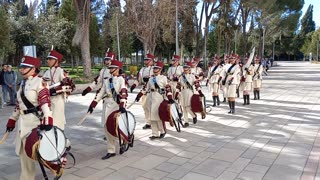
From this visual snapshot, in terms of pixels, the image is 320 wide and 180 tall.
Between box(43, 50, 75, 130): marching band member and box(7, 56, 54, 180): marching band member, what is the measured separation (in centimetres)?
162

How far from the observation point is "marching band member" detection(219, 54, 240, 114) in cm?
995

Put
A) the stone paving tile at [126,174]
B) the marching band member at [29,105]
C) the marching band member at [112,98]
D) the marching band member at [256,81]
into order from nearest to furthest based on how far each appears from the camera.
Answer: the marching band member at [29,105] < the stone paving tile at [126,174] < the marching band member at [112,98] < the marching band member at [256,81]

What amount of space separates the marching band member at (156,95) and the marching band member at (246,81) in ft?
19.1

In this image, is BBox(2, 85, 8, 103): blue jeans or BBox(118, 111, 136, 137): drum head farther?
BBox(2, 85, 8, 103): blue jeans

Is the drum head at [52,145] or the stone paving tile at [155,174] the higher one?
the drum head at [52,145]

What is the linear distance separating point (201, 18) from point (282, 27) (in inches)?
783

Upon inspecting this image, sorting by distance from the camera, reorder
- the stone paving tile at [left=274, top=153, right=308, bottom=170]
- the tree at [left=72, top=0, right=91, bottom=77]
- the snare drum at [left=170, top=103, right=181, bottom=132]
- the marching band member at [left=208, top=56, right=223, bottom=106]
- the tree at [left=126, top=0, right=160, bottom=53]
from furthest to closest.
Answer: the tree at [left=126, top=0, right=160, bottom=53] → the tree at [left=72, top=0, right=91, bottom=77] → the marching band member at [left=208, top=56, right=223, bottom=106] → the snare drum at [left=170, top=103, right=181, bottom=132] → the stone paving tile at [left=274, top=153, right=308, bottom=170]

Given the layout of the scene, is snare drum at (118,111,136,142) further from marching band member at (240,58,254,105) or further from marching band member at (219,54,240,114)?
marching band member at (240,58,254,105)

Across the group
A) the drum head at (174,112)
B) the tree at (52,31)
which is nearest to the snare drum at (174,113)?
the drum head at (174,112)

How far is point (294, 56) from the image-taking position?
294 feet

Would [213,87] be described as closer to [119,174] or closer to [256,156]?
[256,156]

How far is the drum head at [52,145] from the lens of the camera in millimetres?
4074

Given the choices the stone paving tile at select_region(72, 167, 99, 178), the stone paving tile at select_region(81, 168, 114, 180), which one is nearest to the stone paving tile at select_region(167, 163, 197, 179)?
the stone paving tile at select_region(81, 168, 114, 180)

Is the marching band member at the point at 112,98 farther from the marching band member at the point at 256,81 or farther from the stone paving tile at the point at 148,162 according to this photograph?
the marching band member at the point at 256,81
